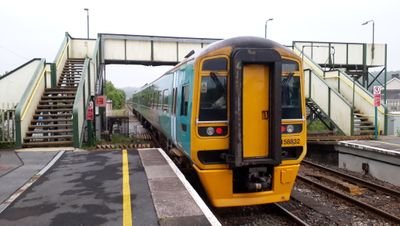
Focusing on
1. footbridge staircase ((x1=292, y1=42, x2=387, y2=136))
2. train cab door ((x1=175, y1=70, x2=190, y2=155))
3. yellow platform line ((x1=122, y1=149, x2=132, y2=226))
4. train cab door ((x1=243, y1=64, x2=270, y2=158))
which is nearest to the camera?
yellow platform line ((x1=122, y1=149, x2=132, y2=226))

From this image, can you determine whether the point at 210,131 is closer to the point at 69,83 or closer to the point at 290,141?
the point at 290,141

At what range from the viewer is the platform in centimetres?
1118

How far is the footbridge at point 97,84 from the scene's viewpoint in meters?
13.6

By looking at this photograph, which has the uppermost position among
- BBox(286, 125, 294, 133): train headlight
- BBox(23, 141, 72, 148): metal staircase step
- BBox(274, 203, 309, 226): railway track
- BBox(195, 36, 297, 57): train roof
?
BBox(195, 36, 297, 57): train roof

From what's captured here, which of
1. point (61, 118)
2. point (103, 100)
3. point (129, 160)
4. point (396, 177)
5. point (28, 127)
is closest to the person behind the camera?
point (129, 160)

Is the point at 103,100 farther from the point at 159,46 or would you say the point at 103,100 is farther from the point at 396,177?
the point at 396,177

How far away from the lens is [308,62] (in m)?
22.6

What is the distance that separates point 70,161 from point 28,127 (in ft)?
13.6

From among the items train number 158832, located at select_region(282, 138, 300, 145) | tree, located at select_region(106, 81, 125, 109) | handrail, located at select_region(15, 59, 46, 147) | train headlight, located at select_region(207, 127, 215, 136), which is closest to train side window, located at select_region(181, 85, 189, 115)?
train headlight, located at select_region(207, 127, 215, 136)

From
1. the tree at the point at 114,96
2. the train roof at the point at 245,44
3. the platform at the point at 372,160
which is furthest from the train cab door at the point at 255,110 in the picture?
the tree at the point at 114,96

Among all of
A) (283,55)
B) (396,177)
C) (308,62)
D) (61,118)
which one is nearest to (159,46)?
(308,62)

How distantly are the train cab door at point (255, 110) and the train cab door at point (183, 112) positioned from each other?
109cm

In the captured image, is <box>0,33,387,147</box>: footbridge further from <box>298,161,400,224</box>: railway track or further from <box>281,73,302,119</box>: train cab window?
<box>281,73,302,119</box>: train cab window

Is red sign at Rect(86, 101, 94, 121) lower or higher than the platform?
higher
